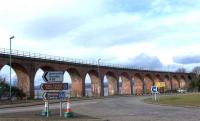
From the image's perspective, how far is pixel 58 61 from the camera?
79.1m

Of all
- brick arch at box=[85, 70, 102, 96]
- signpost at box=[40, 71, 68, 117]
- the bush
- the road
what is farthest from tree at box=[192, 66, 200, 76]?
signpost at box=[40, 71, 68, 117]

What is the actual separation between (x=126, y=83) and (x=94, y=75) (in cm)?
2030

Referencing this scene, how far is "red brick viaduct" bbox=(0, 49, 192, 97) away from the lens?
68.6 metres

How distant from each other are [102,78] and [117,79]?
8.83 m

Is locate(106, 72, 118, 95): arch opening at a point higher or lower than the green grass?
higher

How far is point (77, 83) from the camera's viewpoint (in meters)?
89.8

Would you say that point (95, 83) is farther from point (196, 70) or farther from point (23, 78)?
point (196, 70)

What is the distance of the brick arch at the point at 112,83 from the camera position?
106625mm

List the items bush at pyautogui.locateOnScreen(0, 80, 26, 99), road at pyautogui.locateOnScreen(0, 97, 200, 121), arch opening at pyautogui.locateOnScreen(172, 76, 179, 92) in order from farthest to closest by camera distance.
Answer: arch opening at pyautogui.locateOnScreen(172, 76, 179, 92), bush at pyautogui.locateOnScreen(0, 80, 26, 99), road at pyautogui.locateOnScreen(0, 97, 200, 121)

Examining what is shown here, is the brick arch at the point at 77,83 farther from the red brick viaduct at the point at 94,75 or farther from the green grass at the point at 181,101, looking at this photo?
the green grass at the point at 181,101

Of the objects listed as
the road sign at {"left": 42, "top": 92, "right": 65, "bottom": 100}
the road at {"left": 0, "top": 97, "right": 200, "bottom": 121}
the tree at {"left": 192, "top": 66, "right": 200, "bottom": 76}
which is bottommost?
the road at {"left": 0, "top": 97, "right": 200, "bottom": 121}

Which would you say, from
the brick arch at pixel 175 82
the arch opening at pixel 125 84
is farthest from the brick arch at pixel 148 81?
the brick arch at pixel 175 82

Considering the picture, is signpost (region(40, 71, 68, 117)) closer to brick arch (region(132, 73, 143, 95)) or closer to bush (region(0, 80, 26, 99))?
bush (region(0, 80, 26, 99))

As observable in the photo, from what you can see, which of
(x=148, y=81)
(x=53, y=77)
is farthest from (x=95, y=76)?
(x=53, y=77)
